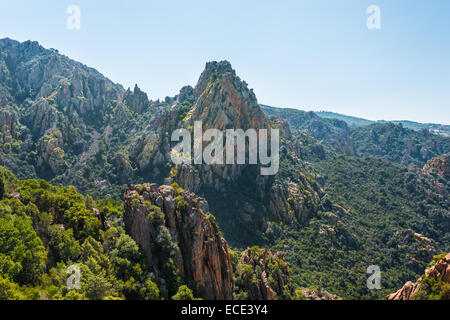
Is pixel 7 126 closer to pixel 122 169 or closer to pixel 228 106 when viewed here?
pixel 122 169

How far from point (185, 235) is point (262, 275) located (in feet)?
61.9

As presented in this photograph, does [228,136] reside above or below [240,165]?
above

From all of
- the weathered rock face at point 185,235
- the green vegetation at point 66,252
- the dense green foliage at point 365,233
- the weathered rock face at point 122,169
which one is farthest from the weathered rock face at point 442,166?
the green vegetation at point 66,252

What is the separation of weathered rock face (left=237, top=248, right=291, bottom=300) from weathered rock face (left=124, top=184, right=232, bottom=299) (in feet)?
15.6

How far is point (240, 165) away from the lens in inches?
5340

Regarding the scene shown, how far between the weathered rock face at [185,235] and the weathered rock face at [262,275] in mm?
4743

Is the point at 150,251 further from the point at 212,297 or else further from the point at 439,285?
the point at 439,285

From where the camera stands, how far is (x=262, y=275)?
5044 cm

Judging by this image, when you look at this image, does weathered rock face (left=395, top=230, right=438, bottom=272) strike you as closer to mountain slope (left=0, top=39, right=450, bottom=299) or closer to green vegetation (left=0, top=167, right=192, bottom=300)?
mountain slope (left=0, top=39, right=450, bottom=299)

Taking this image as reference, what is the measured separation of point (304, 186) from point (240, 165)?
117ft

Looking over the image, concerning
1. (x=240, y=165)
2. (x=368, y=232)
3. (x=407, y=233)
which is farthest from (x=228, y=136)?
(x=407, y=233)

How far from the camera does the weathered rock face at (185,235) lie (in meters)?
41.1

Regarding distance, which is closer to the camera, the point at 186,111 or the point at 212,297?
the point at 212,297

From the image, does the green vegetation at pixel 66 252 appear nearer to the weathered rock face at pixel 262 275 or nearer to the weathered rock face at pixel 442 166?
the weathered rock face at pixel 262 275
